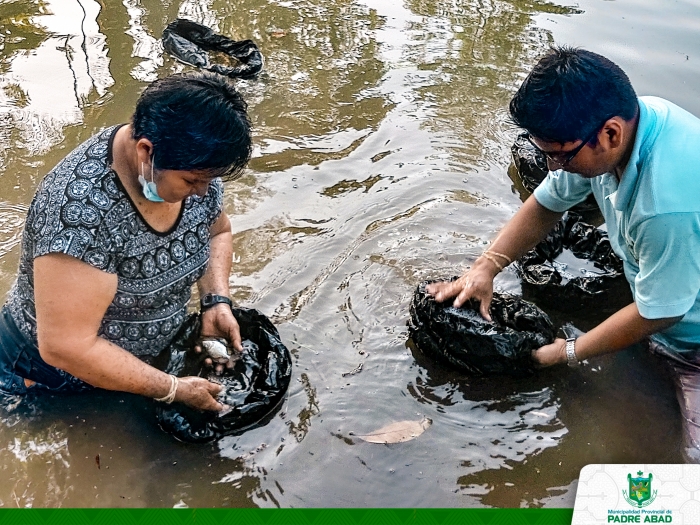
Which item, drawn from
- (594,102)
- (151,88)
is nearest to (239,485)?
(151,88)

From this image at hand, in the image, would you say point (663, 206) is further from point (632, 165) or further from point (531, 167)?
point (531, 167)


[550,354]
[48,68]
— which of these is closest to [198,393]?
[550,354]

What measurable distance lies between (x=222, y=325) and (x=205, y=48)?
419 centimetres

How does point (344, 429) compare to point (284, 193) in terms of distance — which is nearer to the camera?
point (344, 429)

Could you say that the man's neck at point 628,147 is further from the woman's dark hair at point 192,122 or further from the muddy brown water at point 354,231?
the woman's dark hair at point 192,122

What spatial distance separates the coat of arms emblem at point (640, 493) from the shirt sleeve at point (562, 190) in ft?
4.34

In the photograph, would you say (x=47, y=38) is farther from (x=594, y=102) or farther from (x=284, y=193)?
(x=594, y=102)

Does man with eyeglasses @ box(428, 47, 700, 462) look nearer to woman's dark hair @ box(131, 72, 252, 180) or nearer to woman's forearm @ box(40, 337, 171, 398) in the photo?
woman's dark hair @ box(131, 72, 252, 180)

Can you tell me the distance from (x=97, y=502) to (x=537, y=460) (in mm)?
1896

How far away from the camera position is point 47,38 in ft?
20.6

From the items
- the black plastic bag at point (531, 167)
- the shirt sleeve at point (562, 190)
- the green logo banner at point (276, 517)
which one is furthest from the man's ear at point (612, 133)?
the black plastic bag at point (531, 167)

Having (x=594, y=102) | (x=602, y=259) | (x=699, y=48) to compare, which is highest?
(x=594, y=102)

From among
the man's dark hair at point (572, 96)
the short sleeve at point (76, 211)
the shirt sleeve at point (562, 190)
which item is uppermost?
the man's dark hair at point (572, 96)

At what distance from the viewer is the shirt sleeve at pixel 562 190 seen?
3027 mm
